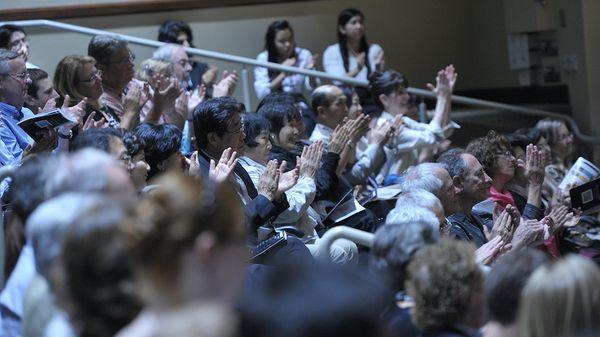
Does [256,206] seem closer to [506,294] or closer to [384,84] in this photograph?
[506,294]

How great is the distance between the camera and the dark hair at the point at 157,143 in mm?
4629

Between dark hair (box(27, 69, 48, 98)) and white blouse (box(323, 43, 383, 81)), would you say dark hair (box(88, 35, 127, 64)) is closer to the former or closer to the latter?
dark hair (box(27, 69, 48, 98))

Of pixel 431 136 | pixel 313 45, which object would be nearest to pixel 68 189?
pixel 431 136

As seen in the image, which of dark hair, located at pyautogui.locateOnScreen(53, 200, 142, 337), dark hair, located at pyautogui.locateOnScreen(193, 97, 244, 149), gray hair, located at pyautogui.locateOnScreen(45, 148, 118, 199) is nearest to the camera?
dark hair, located at pyautogui.locateOnScreen(53, 200, 142, 337)

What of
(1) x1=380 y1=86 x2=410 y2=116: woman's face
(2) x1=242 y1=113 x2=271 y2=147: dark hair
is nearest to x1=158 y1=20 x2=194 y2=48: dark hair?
(1) x1=380 y1=86 x2=410 y2=116: woman's face

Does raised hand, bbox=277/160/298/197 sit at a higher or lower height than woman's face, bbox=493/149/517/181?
higher

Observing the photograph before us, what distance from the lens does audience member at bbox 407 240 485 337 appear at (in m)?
2.69

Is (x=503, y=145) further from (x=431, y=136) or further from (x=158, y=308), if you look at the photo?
(x=158, y=308)

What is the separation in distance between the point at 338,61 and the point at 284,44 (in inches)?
18.9

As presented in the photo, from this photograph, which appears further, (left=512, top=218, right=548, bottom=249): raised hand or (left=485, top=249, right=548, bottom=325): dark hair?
(left=512, top=218, right=548, bottom=249): raised hand

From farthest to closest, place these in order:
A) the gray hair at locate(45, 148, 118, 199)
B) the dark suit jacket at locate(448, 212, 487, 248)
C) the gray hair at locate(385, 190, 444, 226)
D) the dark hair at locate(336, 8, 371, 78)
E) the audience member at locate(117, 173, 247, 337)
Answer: the dark hair at locate(336, 8, 371, 78) < the dark suit jacket at locate(448, 212, 487, 248) < the gray hair at locate(385, 190, 444, 226) < the gray hair at locate(45, 148, 118, 199) < the audience member at locate(117, 173, 247, 337)

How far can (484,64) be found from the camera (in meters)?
9.84

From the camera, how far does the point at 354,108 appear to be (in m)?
6.68

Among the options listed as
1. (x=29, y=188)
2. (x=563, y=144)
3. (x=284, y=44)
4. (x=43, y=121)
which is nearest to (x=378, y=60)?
(x=284, y=44)
